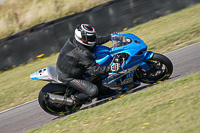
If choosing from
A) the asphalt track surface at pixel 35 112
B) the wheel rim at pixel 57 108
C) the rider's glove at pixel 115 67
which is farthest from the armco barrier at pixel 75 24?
the rider's glove at pixel 115 67

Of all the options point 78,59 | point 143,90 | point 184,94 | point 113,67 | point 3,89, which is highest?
point 78,59

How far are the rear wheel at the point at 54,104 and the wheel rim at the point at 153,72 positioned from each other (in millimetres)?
1719

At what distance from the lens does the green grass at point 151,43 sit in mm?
8791

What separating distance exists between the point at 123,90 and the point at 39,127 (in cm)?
215

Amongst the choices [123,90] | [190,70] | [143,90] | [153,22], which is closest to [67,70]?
[123,90]

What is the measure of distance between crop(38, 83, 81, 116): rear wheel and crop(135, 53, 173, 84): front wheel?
1.73 meters

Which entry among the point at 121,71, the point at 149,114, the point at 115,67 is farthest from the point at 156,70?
the point at 149,114

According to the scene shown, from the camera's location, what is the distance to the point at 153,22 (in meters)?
12.7

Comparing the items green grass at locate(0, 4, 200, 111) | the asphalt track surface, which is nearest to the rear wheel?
the asphalt track surface

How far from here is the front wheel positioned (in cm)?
616

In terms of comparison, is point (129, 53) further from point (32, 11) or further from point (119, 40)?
point (32, 11)

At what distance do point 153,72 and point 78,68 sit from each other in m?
1.84

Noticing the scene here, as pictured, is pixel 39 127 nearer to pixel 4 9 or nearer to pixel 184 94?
pixel 184 94

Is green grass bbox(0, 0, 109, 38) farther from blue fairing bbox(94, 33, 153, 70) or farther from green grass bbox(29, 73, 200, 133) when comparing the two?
green grass bbox(29, 73, 200, 133)
